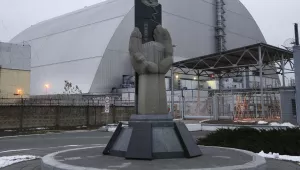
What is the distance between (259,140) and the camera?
43.9ft

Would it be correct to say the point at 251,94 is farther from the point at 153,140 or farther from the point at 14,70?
the point at 153,140

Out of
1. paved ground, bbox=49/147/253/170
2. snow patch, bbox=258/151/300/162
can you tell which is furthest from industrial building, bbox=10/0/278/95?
paved ground, bbox=49/147/253/170

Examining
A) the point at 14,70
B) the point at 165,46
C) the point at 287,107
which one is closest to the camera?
the point at 165,46

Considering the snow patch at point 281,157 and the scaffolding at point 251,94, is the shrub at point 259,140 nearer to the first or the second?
the snow patch at point 281,157

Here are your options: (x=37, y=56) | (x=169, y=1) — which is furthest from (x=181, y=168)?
(x=37, y=56)

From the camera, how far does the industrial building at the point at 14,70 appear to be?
37.2 meters

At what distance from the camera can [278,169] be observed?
30.5 feet

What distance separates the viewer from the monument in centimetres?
869

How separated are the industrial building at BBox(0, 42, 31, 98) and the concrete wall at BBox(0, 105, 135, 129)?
8.12 metres

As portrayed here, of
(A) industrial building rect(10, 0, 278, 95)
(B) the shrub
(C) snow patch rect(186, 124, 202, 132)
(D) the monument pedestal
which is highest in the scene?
(A) industrial building rect(10, 0, 278, 95)

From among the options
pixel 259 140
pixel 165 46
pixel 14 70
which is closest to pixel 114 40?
pixel 14 70

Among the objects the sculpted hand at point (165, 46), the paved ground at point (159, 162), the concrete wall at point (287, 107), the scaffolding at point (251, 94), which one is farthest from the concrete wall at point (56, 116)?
the paved ground at point (159, 162)

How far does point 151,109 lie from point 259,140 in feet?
19.9

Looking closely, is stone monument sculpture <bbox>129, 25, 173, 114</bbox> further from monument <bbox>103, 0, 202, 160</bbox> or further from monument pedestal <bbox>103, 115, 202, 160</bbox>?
monument pedestal <bbox>103, 115, 202, 160</bbox>
